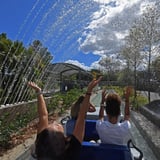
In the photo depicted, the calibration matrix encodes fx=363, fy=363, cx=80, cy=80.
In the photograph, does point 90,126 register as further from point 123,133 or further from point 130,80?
point 130,80

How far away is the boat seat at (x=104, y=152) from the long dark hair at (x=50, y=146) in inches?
46.7

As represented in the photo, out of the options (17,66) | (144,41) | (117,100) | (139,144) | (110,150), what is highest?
(144,41)

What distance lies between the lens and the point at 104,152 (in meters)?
3.80

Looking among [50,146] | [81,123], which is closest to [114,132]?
[81,123]

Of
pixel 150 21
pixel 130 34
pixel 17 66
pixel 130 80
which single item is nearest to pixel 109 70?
pixel 130 80

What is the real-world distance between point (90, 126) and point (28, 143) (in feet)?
12.3

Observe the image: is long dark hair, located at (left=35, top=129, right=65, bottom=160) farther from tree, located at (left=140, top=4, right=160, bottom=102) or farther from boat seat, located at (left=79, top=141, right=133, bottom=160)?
tree, located at (left=140, top=4, right=160, bottom=102)

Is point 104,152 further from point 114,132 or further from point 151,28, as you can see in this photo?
point 151,28

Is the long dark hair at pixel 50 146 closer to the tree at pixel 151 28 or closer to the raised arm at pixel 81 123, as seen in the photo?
the raised arm at pixel 81 123

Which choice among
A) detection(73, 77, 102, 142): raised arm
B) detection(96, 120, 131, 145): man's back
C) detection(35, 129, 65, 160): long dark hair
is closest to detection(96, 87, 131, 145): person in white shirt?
detection(96, 120, 131, 145): man's back

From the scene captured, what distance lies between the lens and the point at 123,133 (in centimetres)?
418

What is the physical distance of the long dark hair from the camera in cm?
265

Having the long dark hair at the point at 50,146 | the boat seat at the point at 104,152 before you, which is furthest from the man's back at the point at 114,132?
the long dark hair at the point at 50,146

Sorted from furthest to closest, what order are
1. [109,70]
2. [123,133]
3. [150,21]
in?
[109,70], [150,21], [123,133]
